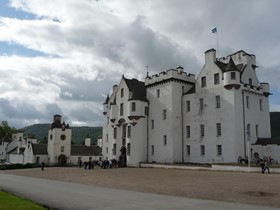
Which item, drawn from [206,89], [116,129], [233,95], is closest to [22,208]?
[233,95]

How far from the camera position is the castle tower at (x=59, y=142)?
80.4 m

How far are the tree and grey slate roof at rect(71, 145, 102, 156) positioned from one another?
4204 cm

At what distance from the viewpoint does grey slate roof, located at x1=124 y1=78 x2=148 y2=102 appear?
58306mm

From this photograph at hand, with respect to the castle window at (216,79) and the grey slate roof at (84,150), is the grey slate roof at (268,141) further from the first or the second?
the grey slate roof at (84,150)

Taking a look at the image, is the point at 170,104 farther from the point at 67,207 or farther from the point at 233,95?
the point at 67,207

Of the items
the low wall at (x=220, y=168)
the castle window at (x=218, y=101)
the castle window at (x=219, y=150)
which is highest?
the castle window at (x=218, y=101)

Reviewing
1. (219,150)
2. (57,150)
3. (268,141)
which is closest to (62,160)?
(57,150)

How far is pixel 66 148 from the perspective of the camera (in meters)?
82.1

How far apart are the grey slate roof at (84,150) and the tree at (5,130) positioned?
4204 centimetres

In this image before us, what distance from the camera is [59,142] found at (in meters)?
81.1

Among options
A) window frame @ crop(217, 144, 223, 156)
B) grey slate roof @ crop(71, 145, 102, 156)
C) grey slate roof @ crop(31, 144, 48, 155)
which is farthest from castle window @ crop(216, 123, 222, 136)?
grey slate roof @ crop(31, 144, 48, 155)

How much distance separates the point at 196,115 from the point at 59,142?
41290mm

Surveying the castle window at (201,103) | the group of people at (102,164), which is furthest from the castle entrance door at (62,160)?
the castle window at (201,103)

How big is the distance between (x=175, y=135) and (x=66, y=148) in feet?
123
